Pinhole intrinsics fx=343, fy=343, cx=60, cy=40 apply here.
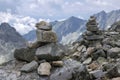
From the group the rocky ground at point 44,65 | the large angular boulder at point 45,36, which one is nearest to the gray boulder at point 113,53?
the rocky ground at point 44,65

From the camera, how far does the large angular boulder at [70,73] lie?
89.2ft

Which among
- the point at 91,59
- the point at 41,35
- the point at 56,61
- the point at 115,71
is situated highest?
the point at 41,35

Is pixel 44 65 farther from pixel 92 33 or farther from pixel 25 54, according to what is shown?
pixel 92 33

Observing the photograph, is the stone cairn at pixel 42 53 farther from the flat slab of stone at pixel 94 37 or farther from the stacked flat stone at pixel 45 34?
the flat slab of stone at pixel 94 37

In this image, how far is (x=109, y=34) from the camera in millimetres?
68000

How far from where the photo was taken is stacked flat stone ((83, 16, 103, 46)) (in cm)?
5841

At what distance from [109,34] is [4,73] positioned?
141ft

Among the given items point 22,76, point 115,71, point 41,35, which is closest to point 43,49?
point 41,35

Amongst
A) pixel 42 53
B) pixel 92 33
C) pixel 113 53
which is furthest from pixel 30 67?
pixel 92 33

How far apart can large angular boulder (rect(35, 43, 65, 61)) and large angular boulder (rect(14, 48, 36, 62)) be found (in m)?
0.71

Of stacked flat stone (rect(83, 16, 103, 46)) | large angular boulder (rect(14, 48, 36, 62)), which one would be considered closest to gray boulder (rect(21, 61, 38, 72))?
large angular boulder (rect(14, 48, 36, 62))

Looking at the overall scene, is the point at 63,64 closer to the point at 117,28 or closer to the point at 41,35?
the point at 41,35

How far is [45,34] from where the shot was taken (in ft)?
92.7

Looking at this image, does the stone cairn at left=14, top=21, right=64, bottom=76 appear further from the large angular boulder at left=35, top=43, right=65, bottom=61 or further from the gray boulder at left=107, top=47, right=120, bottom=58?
the gray boulder at left=107, top=47, right=120, bottom=58
